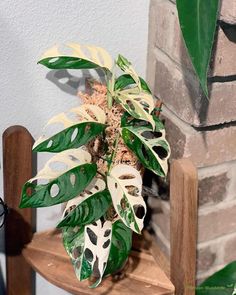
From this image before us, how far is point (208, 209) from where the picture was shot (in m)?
1.05

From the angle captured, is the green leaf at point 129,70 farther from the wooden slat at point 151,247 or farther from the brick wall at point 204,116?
the wooden slat at point 151,247

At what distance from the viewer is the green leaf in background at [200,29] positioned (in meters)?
0.78

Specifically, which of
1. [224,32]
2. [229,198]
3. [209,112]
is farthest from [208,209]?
[224,32]

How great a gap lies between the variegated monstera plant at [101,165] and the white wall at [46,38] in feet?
0.21

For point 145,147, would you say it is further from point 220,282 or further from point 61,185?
point 220,282

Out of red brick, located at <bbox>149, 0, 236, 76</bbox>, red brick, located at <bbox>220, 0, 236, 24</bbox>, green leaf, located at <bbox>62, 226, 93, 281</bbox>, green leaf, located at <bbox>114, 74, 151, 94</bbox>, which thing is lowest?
green leaf, located at <bbox>62, 226, 93, 281</bbox>

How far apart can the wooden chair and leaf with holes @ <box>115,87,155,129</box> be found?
0.10 meters

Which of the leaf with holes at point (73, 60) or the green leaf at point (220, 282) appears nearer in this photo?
the leaf with holes at point (73, 60)

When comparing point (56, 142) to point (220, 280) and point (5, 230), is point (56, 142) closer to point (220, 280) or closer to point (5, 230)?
point (5, 230)

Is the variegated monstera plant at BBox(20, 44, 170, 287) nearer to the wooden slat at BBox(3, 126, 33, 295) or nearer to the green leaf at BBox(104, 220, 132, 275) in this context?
the green leaf at BBox(104, 220, 132, 275)

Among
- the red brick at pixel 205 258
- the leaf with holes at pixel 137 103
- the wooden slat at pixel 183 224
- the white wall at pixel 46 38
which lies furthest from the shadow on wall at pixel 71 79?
the red brick at pixel 205 258

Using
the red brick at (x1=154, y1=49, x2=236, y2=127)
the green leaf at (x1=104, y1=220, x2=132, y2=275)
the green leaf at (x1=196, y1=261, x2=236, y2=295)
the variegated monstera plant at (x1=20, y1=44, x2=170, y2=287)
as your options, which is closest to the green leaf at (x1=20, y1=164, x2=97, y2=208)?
the variegated monstera plant at (x1=20, y1=44, x2=170, y2=287)

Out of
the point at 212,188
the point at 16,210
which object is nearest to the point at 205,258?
the point at 212,188

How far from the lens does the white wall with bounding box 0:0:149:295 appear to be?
0.94 metres
